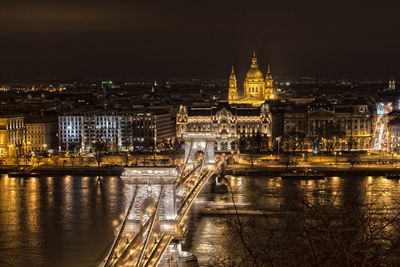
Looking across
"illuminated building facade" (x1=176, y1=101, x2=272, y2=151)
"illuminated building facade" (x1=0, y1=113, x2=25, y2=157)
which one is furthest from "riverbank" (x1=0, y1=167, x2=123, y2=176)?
"illuminated building facade" (x1=176, y1=101, x2=272, y2=151)

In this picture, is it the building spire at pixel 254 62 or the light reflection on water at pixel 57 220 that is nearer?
the light reflection on water at pixel 57 220

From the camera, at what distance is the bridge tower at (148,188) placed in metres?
9.70

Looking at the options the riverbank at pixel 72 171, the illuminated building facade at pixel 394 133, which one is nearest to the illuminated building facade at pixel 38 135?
the riverbank at pixel 72 171

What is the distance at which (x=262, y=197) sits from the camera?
17.0 metres

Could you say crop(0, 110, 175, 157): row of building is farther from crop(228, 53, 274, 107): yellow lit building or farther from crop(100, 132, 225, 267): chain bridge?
crop(100, 132, 225, 267): chain bridge

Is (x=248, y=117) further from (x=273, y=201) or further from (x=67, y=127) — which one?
(x=273, y=201)

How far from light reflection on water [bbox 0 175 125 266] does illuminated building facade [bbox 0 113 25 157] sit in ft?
19.5

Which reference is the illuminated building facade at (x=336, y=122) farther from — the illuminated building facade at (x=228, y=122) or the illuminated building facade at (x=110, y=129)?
the illuminated building facade at (x=110, y=129)

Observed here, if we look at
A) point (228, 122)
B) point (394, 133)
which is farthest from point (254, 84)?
point (394, 133)

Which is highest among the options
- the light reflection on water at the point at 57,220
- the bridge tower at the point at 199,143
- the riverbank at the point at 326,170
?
the bridge tower at the point at 199,143

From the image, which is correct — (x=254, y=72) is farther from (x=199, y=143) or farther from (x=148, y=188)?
(x=148, y=188)

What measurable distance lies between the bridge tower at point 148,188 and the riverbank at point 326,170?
1208 centimetres

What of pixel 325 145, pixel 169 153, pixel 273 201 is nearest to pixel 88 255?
pixel 273 201

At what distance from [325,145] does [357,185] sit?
9.11 m
